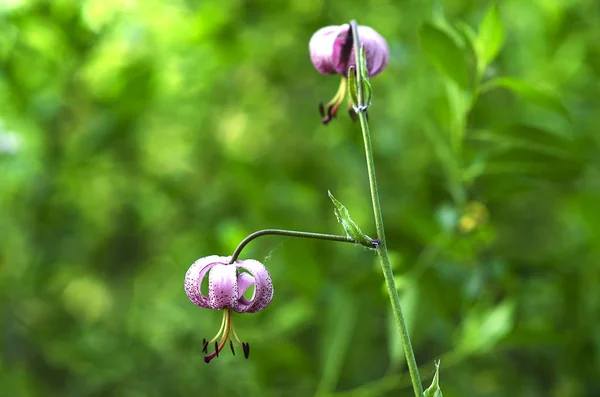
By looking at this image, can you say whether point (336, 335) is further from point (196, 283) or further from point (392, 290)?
point (392, 290)

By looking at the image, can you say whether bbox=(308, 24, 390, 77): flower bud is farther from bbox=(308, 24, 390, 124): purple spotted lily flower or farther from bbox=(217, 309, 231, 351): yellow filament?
bbox=(217, 309, 231, 351): yellow filament

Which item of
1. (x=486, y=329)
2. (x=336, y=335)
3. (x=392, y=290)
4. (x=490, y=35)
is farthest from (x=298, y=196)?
(x=392, y=290)

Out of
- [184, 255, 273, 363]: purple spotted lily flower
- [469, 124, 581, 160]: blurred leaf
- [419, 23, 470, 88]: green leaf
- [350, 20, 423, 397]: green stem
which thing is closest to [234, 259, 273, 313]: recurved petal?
[184, 255, 273, 363]: purple spotted lily flower

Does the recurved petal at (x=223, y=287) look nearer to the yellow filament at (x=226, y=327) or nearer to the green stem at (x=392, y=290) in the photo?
the yellow filament at (x=226, y=327)

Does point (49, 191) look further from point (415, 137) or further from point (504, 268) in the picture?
point (504, 268)

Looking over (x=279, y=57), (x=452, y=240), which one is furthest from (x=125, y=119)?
(x=452, y=240)
